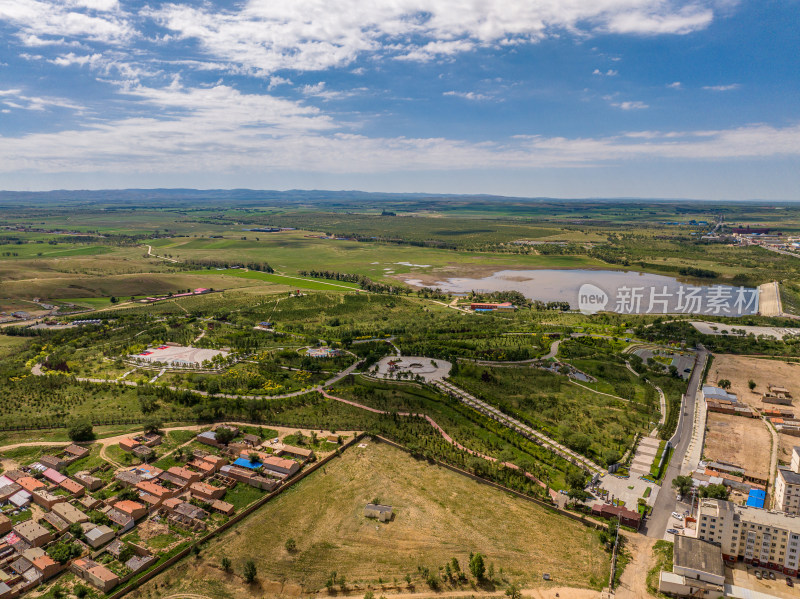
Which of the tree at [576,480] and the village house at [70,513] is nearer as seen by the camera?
the village house at [70,513]

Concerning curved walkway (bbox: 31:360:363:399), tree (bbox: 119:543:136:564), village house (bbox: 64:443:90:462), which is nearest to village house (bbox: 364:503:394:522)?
tree (bbox: 119:543:136:564)

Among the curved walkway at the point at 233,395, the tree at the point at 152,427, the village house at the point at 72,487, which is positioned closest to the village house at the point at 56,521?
the village house at the point at 72,487

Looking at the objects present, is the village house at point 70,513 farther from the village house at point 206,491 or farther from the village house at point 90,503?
the village house at point 206,491

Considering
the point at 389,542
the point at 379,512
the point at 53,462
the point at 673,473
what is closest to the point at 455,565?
the point at 389,542

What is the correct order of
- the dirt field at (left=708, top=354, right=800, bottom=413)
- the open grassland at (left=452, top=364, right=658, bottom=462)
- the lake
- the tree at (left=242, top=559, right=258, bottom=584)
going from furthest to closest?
the lake < the dirt field at (left=708, top=354, right=800, bottom=413) < the open grassland at (left=452, top=364, right=658, bottom=462) < the tree at (left=242, top=559, right=258, bottom=584)

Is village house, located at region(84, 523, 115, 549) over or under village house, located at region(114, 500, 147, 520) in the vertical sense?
under

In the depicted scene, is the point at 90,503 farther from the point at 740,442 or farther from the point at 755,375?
the point at 755,375

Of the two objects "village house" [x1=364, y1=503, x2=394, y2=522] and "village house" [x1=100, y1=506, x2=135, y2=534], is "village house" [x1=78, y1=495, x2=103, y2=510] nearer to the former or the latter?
"village house" [x1=100, y1=506, x2=135, y2=534]
